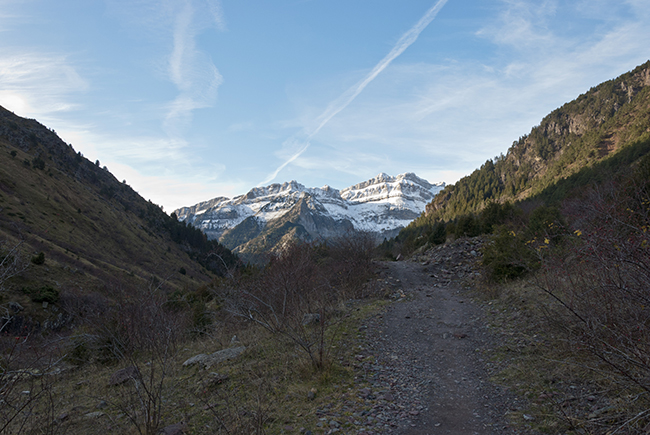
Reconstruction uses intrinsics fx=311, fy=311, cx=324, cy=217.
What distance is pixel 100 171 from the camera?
11819cm

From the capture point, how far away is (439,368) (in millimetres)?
6773

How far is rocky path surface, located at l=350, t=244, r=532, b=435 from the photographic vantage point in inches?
181

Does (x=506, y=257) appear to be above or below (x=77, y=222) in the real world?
below

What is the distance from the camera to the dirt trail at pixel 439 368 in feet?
15.2

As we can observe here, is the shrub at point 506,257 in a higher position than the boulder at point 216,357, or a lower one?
higher

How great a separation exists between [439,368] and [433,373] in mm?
328

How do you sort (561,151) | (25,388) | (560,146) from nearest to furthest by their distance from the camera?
(25,388) → (561,151) → (560,146)

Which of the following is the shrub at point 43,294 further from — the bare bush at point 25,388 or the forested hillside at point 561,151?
the forested hillside at point 561,151

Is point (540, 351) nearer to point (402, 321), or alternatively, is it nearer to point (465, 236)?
point (402, 321)

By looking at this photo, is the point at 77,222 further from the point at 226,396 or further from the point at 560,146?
the point at 560,146

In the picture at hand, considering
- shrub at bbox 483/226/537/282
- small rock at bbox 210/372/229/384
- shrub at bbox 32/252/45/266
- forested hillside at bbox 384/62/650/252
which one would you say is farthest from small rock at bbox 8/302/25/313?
forested hillside at bbox 384/62/650/252

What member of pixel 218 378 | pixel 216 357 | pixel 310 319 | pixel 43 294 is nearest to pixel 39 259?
pixel 43 294

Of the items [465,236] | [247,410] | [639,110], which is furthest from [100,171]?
[639,110]

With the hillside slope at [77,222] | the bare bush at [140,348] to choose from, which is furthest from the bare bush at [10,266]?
the hillside slope at [77,222]
